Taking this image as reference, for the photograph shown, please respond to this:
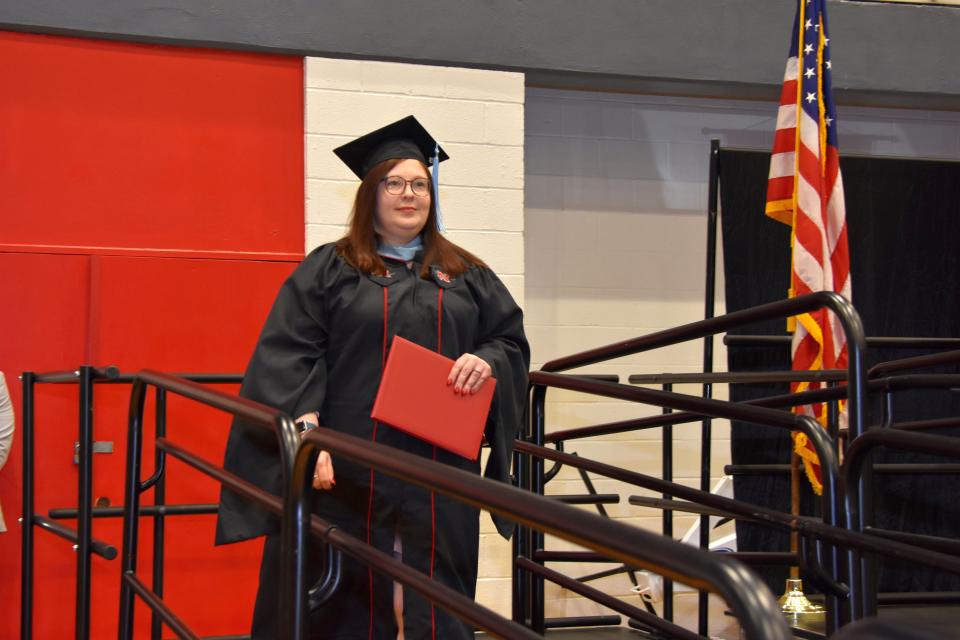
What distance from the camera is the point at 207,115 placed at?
14.4 ft

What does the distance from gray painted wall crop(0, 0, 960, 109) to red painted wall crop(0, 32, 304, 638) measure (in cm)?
12

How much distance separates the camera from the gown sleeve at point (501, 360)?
2.56 metres

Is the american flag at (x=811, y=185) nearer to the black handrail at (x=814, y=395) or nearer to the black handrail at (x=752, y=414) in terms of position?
the black handrail at (x=814, y=395)

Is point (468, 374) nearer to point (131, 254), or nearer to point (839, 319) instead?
point (839, 319)

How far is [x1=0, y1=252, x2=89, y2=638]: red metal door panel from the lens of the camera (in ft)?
13.1

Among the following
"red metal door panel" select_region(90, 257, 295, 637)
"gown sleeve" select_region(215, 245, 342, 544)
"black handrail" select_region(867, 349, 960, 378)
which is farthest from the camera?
"red metal door panel" select_region(90, 257, 295, 637)

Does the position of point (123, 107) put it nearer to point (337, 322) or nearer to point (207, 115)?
point (207, 115)

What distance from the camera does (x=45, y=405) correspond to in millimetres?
4051

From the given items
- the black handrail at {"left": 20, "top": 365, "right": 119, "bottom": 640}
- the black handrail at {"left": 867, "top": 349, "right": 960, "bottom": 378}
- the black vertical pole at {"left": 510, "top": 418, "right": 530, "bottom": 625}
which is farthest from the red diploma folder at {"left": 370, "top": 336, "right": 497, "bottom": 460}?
the black handrail at {"left": 867, "top": 349, "right": 960, "bottom": 378}

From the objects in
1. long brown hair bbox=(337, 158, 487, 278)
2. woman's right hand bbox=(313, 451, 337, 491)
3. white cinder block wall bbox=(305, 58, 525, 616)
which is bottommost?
woman's right hand bbox=(313, 451, 337, 491)

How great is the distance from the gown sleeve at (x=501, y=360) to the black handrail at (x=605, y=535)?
1.24 m

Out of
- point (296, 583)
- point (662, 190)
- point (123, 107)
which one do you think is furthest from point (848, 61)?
point (296, 583)

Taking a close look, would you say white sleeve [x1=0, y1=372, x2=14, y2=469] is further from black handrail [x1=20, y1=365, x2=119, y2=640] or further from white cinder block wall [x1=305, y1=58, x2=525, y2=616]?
white cinder block wall [x1=305, y1=58, x2=525, y2=616]

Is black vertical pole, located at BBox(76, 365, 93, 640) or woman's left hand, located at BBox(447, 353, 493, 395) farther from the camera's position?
black vertical pole, located at BBox(76, 365, 93, 640)
